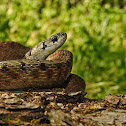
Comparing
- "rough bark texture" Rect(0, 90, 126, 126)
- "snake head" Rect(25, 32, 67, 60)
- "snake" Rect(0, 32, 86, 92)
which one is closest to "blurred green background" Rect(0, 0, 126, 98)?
"snake head" Rect(25, 32, 67, 60)

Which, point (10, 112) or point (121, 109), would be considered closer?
point (10, 112)

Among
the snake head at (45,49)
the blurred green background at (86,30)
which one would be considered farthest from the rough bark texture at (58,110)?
the blurred green background at (86,30)

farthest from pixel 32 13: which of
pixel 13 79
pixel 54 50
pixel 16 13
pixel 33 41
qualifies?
pixel 13 79

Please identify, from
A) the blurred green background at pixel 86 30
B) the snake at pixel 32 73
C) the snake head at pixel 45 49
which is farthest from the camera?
the blurred green background at pixel 86 30

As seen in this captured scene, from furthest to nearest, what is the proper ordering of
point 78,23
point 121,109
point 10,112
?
point 78,23
point 121,109
point 10,112

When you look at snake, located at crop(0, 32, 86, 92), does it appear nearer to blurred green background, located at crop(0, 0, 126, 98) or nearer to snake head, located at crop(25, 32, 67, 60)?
snake head, located at crop(25, 32, 67, 60)

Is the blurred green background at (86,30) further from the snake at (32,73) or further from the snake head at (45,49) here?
the snake at (32,73)

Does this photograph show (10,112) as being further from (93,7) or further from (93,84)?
(93,7)
